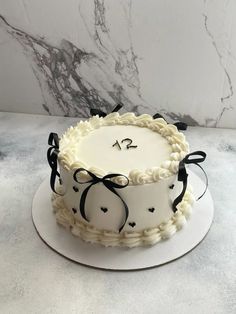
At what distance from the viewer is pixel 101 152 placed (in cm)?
108

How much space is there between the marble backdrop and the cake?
0.36m

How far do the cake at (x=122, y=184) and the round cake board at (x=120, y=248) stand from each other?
2 cm

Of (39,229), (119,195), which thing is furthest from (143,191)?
(39,229)

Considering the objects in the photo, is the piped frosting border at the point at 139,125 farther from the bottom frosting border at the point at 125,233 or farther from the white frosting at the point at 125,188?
the bottom frosting border at the point at 125,233

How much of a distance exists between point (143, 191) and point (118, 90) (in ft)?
2.03

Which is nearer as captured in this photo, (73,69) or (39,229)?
(39,229)

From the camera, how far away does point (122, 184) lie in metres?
0.97

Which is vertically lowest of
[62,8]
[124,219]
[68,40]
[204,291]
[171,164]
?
[204,291]

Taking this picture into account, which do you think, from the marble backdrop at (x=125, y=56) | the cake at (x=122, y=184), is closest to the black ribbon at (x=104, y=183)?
the cake at (x=122, y=184)

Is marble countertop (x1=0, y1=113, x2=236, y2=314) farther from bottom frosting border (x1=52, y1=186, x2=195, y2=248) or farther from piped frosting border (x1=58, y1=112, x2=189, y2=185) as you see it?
piped frosting border (x1=58, y1=112, x2=189, y2=185)

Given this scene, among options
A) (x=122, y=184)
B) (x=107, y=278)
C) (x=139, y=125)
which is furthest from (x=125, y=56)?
(x=107, y=278)

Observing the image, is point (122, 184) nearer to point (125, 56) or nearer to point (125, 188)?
point (125, 188)

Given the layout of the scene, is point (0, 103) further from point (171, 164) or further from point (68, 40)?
point (171, 164)

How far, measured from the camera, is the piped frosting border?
3.22 feet
